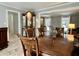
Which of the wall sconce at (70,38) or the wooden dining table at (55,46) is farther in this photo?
the wall sconce at (70,38)

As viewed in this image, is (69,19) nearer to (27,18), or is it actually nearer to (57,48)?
(57,48)

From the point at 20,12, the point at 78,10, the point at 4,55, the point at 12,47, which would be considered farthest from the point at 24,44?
the point at 78,10

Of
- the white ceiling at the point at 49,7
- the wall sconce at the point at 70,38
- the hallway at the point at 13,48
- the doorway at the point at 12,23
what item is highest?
the white ceiling at the point at 49,7

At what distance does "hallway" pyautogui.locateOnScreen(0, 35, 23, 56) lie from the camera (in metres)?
1.82

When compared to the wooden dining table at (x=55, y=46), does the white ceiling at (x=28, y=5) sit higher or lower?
higher

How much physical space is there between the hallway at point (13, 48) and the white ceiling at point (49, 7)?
0.57 m

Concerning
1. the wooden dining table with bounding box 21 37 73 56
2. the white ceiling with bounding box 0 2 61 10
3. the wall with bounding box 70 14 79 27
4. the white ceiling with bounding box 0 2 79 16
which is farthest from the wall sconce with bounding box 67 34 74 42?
the white ceiling with bounding box 0 2 61 10

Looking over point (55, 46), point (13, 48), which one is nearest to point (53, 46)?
point (55, 46)

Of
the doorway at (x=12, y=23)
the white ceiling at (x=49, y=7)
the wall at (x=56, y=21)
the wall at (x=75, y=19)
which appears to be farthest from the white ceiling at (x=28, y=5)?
the wall at (x=75, y=19)

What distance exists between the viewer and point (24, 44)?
71.2 inches

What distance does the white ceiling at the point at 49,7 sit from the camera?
175 centimetres

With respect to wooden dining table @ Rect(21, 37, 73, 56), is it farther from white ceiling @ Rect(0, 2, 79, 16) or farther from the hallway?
white ceiling @ Rect(0, 2, 79, 16)

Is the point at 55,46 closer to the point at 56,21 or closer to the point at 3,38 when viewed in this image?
the point at 56,21

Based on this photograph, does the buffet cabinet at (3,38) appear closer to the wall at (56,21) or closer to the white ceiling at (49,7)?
the white ceiling at (49,7)
